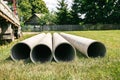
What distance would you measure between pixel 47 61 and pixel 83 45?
1974mm

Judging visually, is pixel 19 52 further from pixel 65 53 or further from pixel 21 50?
pixel 65 53

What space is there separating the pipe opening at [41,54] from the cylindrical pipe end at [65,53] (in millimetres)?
233

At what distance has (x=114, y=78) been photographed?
608 centimetres

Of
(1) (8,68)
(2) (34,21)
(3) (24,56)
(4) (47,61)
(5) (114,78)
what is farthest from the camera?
(2) (34,21)

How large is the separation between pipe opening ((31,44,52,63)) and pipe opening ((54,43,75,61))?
0.26 metres

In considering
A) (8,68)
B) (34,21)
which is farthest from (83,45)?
(34,21)

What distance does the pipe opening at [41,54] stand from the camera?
28.5 ft

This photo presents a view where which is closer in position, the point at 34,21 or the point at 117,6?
the point at 117,6

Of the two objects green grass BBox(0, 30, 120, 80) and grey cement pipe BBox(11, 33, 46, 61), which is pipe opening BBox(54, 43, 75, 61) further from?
grey cement pipe BBox(11, 33, 46, 61)

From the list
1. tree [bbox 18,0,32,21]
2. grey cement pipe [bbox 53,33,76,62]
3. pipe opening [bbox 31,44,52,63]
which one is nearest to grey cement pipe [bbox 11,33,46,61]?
pipe opening [bbox 31,44,52,63]

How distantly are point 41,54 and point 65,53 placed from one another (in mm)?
793

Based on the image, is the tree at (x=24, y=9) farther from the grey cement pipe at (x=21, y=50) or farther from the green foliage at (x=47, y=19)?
the grey cement pipe at (x=21, y=50)

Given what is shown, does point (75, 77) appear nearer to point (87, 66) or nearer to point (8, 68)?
point (87, 66)

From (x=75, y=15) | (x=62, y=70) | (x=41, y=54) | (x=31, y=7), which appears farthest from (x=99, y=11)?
(x=62, y=70)
